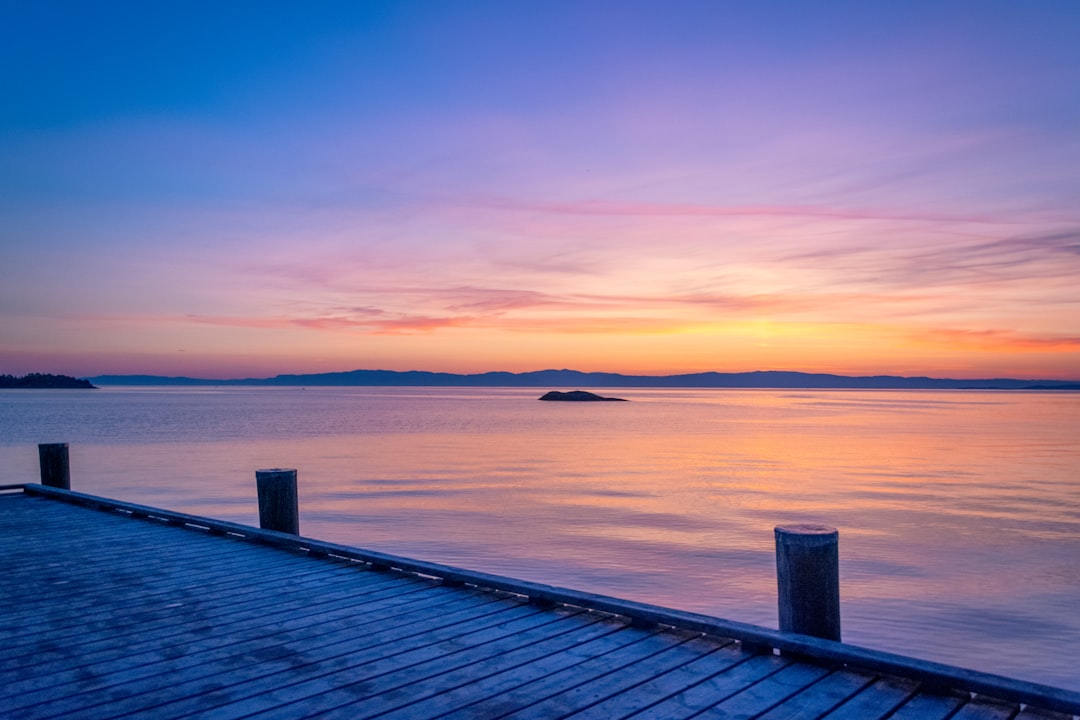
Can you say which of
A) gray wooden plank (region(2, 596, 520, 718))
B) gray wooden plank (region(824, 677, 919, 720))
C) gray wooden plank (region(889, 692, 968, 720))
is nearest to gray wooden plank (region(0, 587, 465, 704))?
gray wooden plank (region(2, 596, 520, 718))

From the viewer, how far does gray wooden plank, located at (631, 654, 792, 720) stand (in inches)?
149

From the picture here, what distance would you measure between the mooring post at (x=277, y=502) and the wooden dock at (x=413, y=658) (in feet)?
6.36

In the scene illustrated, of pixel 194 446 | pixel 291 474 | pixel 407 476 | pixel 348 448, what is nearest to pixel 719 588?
pixel 291 474

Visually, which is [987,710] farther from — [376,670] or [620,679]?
[376,670]

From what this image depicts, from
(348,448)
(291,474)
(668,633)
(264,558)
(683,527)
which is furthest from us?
(348,448)

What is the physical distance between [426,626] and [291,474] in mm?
4540

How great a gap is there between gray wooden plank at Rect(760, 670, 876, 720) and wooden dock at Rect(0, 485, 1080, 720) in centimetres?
1

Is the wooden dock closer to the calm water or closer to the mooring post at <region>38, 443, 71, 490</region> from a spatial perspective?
the calm water

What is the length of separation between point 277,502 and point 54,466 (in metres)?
7.38

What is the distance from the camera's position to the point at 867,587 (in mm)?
12172

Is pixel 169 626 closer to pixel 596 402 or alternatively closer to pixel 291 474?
pixel 291 474

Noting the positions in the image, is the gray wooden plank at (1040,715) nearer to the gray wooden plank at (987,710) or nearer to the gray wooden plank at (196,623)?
the gray wooden plank at (987,710)

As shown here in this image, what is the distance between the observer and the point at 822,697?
Answer: 156 inches

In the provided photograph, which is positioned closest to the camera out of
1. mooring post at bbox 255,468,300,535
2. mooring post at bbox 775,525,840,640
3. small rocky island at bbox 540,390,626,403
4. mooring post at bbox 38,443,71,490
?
mooring post at bbox 775,525,840,640
